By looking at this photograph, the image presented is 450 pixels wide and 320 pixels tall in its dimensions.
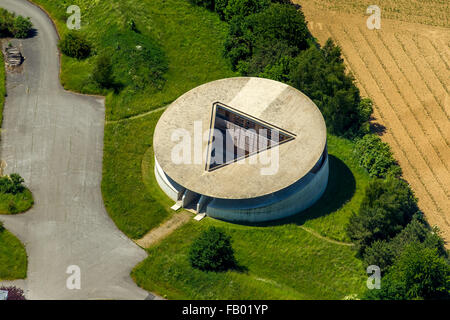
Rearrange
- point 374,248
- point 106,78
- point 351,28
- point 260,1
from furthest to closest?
point 351,28 → point 260,1 → point 106,78 → point 374,248

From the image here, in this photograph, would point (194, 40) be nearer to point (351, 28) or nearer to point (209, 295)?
point (351, 28)

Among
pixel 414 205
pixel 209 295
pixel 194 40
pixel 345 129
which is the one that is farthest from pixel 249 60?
pixel 209 295

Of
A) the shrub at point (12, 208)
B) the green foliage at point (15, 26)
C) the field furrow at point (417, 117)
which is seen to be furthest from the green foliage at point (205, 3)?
the shrub at point (12, 208)

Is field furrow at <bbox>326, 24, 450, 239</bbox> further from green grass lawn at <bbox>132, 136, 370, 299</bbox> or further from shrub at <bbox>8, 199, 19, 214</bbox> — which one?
shrub at <bbox>8, 199, 19, 214</bbox>

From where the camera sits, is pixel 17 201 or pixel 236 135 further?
pixel 236 135

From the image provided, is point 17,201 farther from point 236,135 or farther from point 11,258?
point 236,135

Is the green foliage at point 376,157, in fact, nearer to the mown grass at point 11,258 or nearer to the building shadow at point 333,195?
the building shadow at point 333,195

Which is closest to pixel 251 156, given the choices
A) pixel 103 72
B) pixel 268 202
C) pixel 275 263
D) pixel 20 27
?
pixel 268 202
